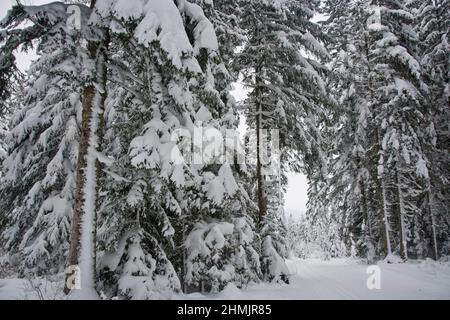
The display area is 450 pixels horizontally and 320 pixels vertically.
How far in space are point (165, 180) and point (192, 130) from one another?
1.69 meters

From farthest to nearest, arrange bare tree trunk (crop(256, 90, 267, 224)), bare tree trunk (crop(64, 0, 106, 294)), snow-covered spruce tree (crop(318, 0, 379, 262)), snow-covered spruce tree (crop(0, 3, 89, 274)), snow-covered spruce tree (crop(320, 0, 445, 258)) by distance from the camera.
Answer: snow-covered spruce tree (crop(318, 0, 379, 262))
snow-covered spruce tree (crop(320, 0, 445, 258))
bare tree trunk (crop(256, 90, 267, 224))
snow-covered spruce tree (crop(0, 3, 89, 274))
bare tree trunk (crop(64, 0, 106, 294))

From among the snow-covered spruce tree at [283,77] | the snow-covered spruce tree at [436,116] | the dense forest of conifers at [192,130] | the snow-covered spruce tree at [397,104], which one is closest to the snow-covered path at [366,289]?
the dense forest of conifers at [192,130]

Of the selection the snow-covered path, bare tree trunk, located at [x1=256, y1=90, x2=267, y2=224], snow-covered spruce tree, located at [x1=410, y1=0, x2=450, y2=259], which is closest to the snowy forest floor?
the snow-covered path

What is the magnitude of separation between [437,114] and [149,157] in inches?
816

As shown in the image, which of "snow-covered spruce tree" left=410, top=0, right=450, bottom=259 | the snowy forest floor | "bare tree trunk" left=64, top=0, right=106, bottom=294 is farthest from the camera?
"snow-covered spruce tree" left=410, top=0, right=450, bottom=259

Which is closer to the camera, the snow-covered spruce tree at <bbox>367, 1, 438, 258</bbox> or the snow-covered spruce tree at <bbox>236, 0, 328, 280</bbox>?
the snow-covered spruce tree at <bbox>236, 0, 328, 280</bbox>

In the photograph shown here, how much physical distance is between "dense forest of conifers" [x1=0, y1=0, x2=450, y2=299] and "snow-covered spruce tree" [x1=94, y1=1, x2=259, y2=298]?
0.15 ft

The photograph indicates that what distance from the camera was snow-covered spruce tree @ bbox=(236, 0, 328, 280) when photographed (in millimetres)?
12984

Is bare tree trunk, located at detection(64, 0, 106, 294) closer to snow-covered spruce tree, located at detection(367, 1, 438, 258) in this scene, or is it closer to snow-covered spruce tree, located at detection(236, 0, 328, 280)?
snow-covered spruce tree, located at detection(236, 0, 328, 280)

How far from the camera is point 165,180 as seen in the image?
782 cm

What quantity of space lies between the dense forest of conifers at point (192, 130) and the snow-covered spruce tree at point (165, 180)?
0.05 meters

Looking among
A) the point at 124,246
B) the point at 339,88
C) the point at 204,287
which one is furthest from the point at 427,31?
the point at 124,246

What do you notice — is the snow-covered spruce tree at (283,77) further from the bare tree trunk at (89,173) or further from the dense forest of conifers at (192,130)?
the bare tree trunk at (89,173)

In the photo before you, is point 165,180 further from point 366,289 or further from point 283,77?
point 283,77
